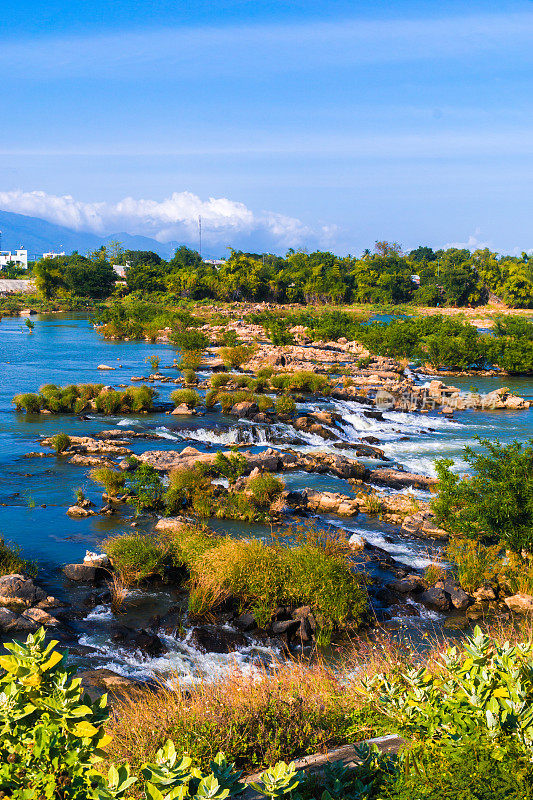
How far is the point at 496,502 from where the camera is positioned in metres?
12.4

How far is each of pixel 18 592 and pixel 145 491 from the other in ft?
17.4

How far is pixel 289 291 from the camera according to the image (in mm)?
92625

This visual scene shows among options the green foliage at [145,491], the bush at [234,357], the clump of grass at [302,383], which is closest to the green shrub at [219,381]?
the clump of grass at [302,383]

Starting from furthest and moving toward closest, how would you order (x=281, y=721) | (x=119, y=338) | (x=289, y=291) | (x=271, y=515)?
1. (x=289, y=291)
2. (x=119, y=338)
3. (x=271, y=515)
4. (x=281, y=721)

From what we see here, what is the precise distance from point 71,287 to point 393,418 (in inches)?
2675

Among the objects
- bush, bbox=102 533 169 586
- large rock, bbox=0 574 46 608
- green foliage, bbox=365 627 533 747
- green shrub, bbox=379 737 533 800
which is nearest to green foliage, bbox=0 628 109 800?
green shrub, bbox=379 737 533 800

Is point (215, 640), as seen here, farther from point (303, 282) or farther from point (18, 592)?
point (303, 282)

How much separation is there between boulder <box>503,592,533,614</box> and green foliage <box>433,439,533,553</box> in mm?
1455

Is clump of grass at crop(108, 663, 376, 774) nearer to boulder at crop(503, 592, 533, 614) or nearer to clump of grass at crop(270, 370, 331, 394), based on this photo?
boulder at crop(503, 592, 533, 614)

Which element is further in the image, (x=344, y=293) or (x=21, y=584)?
(x=344, y=293)

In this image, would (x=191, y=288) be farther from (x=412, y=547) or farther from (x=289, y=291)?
(x=412, y=547)

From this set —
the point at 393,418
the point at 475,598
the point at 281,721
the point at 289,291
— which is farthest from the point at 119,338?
the point at 281,721

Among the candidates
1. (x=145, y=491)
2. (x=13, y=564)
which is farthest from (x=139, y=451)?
(x=13, y=564)

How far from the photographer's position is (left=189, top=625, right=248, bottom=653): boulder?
31.2 feet
